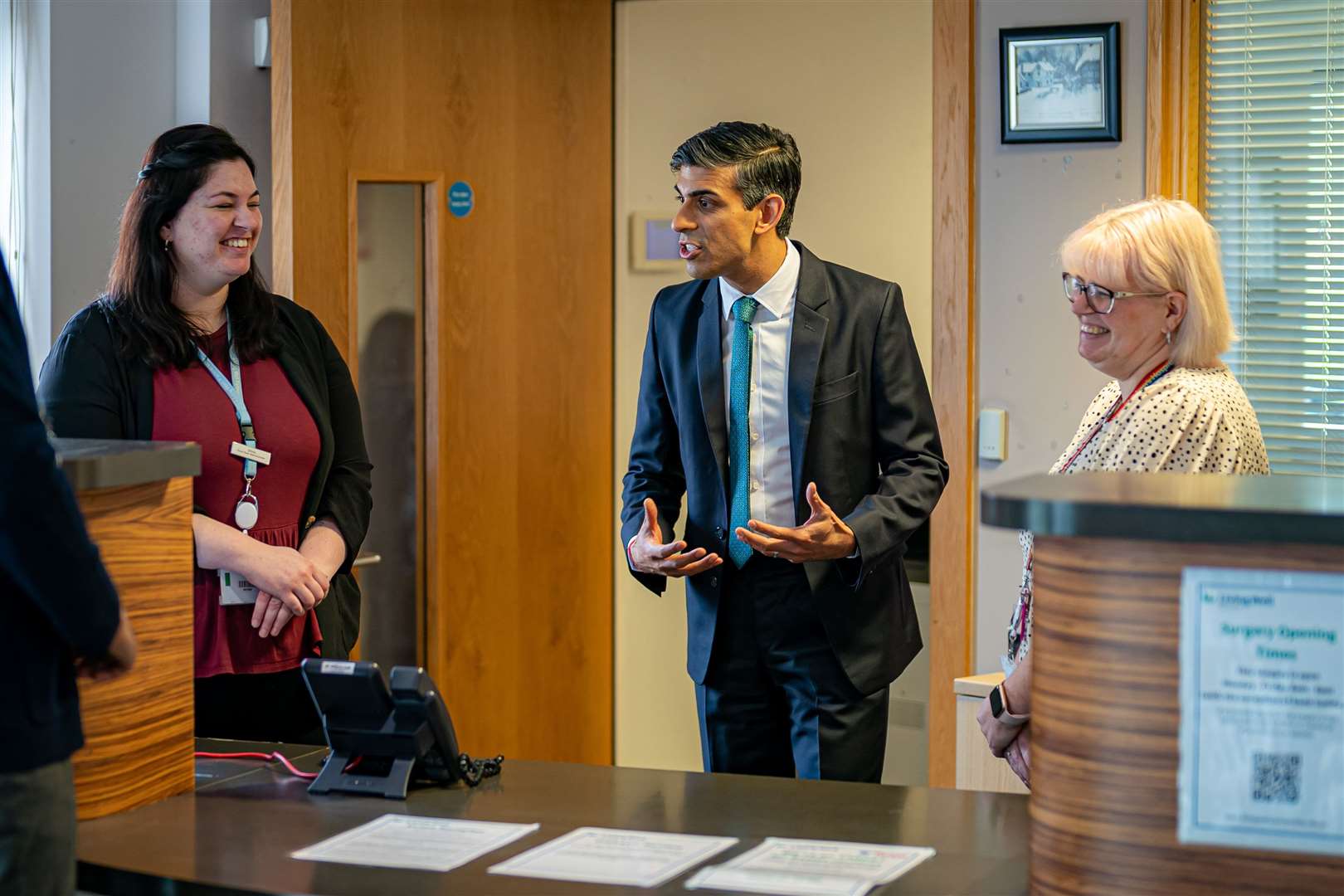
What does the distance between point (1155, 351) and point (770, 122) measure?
7.69 feet

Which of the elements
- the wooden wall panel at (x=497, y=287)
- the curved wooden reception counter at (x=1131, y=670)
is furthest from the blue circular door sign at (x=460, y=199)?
the curved wooden reception counter at (x=1131, y=670)

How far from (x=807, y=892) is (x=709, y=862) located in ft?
0.48

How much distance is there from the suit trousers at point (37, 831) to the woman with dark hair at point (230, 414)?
2.97 feet

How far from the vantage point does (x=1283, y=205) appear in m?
3.31

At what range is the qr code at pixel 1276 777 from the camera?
1.32 m

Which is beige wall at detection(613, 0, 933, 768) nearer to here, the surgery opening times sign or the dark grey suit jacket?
the dark grey suit jacket

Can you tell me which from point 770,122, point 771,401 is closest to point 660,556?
point 771,401

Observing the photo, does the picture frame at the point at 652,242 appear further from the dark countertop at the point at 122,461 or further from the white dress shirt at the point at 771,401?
the dark countertop at the point at 122,461

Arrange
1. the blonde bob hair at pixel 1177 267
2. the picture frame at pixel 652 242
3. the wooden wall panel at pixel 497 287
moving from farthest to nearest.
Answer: the picture frame at pixel 652 242
the wooden wall panel at pixel 497 287
the blonde bob hair at pixel 1177 267

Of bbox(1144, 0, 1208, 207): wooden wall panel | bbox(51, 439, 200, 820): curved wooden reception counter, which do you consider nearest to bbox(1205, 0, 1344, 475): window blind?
bbox(1144, 0, 1208, 207): wooden wall panel

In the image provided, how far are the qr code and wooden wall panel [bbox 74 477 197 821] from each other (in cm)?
128

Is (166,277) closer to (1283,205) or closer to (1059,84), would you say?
(1059,84)

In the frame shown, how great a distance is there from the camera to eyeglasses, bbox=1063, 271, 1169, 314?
212 cm

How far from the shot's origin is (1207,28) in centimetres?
334
